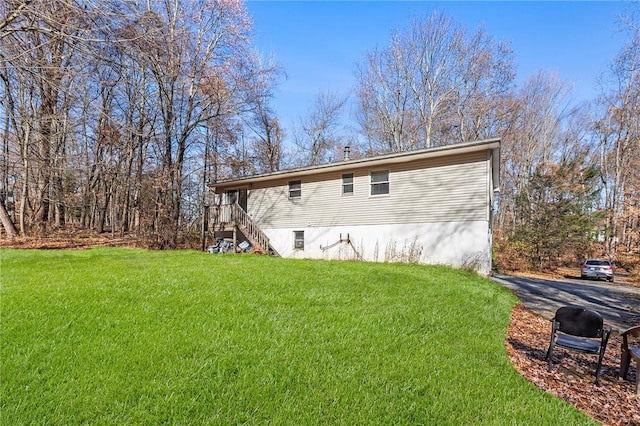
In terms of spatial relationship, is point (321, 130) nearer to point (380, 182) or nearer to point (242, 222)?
point (242, 222)

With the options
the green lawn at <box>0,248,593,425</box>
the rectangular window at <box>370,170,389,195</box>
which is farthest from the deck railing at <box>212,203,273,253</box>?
the green lawn at <box>0,248,593,425</box>

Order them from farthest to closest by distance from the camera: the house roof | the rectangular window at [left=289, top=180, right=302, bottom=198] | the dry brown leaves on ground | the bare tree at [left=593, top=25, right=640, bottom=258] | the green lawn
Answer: the bare tree at [left=593, top=25, right=640, bottom=258], the rectangular window at [left=289, top=180, right=302, bottom=198], the house roof, the dry brown leaves on ground, the green lawn

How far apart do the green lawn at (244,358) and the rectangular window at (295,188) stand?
9.17 metres

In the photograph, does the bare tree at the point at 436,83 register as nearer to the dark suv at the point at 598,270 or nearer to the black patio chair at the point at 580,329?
the dark suv at the point at 598,270

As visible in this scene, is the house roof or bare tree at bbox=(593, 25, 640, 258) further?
bare tree at bbox=(593, 25, 640, 258)

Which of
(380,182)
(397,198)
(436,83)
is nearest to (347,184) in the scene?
(380,182)

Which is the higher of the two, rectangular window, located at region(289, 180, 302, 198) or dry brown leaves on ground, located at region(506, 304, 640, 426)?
rectangular window, located at region(289, 180, 302, 198)

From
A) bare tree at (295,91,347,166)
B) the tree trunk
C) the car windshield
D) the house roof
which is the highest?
bare tree at (295,91,347,166)

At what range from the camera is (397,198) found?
12328 mm

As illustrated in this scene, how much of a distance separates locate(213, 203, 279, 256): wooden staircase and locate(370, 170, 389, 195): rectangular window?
5.51 meters

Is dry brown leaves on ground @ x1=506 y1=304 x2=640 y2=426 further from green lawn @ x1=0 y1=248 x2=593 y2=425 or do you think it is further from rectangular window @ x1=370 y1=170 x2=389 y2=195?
rectangular window @ x1=370 y1=170 x2=389 y2=195

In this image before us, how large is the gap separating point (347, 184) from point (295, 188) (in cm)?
280

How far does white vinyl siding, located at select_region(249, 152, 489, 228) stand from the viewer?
35.6ft

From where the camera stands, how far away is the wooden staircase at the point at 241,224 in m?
14.5
